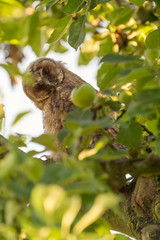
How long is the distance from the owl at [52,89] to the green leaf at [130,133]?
103 cm

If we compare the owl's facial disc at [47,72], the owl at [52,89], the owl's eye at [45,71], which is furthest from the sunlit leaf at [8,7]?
the owl's eye at [45,71]

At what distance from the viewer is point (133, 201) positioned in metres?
1.15

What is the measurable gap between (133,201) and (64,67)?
147 centimetres

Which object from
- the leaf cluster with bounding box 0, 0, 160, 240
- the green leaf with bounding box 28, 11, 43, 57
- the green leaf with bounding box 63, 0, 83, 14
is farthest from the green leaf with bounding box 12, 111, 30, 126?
the green leaf with bounding box 63, 0, 83, 14

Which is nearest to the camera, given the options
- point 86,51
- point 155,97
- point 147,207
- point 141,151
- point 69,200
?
point 69,200

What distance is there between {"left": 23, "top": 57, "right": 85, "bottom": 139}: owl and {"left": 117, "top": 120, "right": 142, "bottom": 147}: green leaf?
1.03 m

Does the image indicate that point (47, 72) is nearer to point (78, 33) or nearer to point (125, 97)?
point (78, 33)

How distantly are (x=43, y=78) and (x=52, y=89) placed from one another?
11 cm

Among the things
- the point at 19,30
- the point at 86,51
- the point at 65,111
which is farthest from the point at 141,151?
the point at 86,51

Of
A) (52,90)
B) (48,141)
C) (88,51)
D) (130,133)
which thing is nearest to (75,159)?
(48,141)

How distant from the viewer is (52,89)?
2.15m

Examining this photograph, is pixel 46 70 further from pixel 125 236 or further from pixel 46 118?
pixel 125 236

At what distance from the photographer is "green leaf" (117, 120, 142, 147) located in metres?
0.80

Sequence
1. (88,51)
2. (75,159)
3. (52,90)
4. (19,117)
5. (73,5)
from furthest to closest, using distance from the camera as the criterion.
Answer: (88,51) < (52,90) < (73,5) < (19,117) < (75,159)
